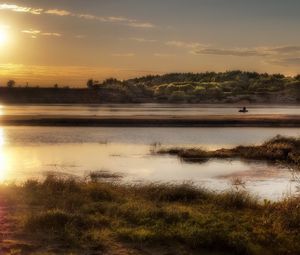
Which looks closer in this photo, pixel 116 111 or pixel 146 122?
pixel 146 122

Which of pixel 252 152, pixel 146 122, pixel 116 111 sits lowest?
pixel 116 111

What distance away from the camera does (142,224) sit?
1560cm

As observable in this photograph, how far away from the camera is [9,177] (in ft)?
95.4

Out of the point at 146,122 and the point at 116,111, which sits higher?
the point at 146,122

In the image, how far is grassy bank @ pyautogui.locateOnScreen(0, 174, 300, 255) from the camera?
13.7 meters

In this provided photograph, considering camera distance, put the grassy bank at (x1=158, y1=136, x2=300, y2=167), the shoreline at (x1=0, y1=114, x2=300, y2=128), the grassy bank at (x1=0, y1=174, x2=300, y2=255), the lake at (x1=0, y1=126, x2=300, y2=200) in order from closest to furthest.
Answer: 1. the grassy bank at (x1=0, y1=174, x2=300, y2=255)
2. the lake at (x1=0, y1=126, x2=300, y2=200)
3. the grassy bank at (x1=158, y1=136, x2=300, y2=167)
4. the shoreline at (x1=0, y1=114, x2=300, y2=128)

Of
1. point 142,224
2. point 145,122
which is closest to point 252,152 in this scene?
point 142,224

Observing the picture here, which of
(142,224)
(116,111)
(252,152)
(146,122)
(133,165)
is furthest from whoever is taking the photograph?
(116,111)

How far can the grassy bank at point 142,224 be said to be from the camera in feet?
45.0

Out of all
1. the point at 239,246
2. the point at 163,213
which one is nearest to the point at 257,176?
the point at 163,213

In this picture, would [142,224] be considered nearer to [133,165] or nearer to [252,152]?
[133,165]

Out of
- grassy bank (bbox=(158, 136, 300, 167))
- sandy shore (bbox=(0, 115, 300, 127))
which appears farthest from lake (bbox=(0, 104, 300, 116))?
grassy bank (bbox=(158, 136, 300, 167))

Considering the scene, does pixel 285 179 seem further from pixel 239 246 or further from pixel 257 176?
pixel 239 246

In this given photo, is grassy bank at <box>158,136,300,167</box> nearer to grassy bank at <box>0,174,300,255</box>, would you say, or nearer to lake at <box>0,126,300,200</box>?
lake at <box>0,126,300,200</box>
